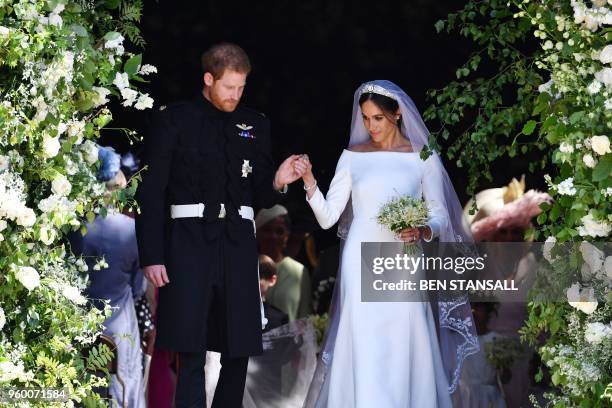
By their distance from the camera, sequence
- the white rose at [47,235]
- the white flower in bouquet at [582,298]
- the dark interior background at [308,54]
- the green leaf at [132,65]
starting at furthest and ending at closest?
the dark interior background at [308,54] → the green leaf at [132,65] → the white flower in bouquet at [582,298] → the white rose at [47,235]

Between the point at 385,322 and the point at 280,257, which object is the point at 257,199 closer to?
the point at 385,322

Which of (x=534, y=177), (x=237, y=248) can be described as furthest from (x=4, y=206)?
(x=534, y=177)

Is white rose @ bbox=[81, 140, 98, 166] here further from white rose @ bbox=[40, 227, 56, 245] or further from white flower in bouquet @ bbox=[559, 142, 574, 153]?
white flower in bouquet @ bbox=[559, 142, 574, 153]

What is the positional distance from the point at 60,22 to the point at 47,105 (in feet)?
1.07

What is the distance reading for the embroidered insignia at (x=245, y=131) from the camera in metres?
5.77

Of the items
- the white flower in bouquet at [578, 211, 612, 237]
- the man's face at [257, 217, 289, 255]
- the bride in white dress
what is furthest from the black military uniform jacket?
the man's face at [257, 217, 289, 255]

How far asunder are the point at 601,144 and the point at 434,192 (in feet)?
5.40

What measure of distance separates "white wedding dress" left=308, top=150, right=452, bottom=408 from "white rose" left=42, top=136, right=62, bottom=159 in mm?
1738

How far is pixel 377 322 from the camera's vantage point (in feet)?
19.1

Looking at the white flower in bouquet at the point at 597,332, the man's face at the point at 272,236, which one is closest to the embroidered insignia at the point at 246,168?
the white flower in bouquet at the point at 597,332

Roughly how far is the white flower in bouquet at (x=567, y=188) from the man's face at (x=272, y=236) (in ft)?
13.0

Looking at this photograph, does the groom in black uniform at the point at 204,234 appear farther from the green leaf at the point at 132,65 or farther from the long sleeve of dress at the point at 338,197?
the green leaf at the point at 132,65

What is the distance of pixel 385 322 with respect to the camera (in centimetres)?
584

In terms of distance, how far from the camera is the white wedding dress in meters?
5.77
